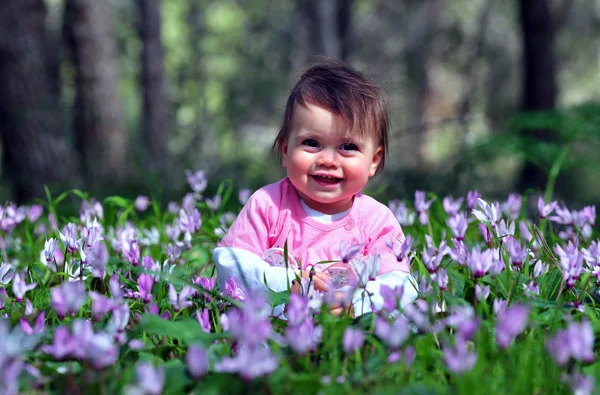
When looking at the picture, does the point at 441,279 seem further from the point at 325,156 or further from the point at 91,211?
the point at 91,211

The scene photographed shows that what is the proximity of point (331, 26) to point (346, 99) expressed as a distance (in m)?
11.3

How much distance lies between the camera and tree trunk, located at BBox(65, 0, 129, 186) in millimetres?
9469

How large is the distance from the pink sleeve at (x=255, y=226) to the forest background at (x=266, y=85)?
0.62 metres

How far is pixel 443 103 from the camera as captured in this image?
32062mm

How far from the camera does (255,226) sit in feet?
8.67

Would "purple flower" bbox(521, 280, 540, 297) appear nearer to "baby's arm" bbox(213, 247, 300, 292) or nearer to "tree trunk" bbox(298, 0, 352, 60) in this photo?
"baby's arm" bbox(213, 247, 300, 292)

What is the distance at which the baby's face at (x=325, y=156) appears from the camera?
8.48ft

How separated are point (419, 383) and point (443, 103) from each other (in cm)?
3160

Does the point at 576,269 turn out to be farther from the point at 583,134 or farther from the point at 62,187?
the point at 62,187

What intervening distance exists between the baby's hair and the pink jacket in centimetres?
27

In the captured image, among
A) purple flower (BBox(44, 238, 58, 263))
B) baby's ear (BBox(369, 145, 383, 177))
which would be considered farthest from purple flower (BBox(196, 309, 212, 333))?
baby's ear (BBox(369, 145, 383, 177))

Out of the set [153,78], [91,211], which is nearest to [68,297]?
[91,211]

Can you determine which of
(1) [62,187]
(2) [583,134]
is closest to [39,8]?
(1) [62,187]

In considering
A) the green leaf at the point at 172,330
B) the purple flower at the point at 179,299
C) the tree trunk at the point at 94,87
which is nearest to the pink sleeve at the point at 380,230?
the purple flower at the point at 179,299
